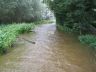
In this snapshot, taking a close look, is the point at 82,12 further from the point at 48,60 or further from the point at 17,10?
the point at 17,10

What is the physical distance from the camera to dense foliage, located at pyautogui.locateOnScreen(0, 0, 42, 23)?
25.1 m

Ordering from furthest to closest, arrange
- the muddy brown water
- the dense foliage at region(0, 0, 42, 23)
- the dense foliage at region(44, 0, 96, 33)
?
the dense foliage at region(0, 0, 42, 23) → the dense foliage at region(44, 0, 96, 33) → the muddy brown water

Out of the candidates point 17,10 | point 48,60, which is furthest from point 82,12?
point 17,10

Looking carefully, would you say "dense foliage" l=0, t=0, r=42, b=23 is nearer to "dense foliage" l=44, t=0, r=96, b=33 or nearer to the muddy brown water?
"dense foliage" l=44, t=0, r=96, b=33

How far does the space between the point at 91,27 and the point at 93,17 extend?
3.36 feet

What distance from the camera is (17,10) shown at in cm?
2817

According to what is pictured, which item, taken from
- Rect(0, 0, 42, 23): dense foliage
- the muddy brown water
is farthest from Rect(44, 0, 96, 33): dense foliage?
Rect(0, 0, 42, 23): dense foliage

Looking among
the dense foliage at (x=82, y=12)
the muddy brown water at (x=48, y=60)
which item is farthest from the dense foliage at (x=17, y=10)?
the muddy brown water at (x=48, y=60)

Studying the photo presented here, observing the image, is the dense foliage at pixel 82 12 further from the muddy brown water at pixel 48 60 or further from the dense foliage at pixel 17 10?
→ the dense foliage at pixel 17 10

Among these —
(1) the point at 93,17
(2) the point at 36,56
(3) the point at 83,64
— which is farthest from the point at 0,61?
(1) the point at 93,17

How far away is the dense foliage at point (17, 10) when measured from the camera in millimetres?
25141

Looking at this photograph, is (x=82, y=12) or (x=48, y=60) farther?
(x=82, y=12)

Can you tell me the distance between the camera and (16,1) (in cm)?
2659

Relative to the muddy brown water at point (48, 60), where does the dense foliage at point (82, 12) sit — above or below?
above
